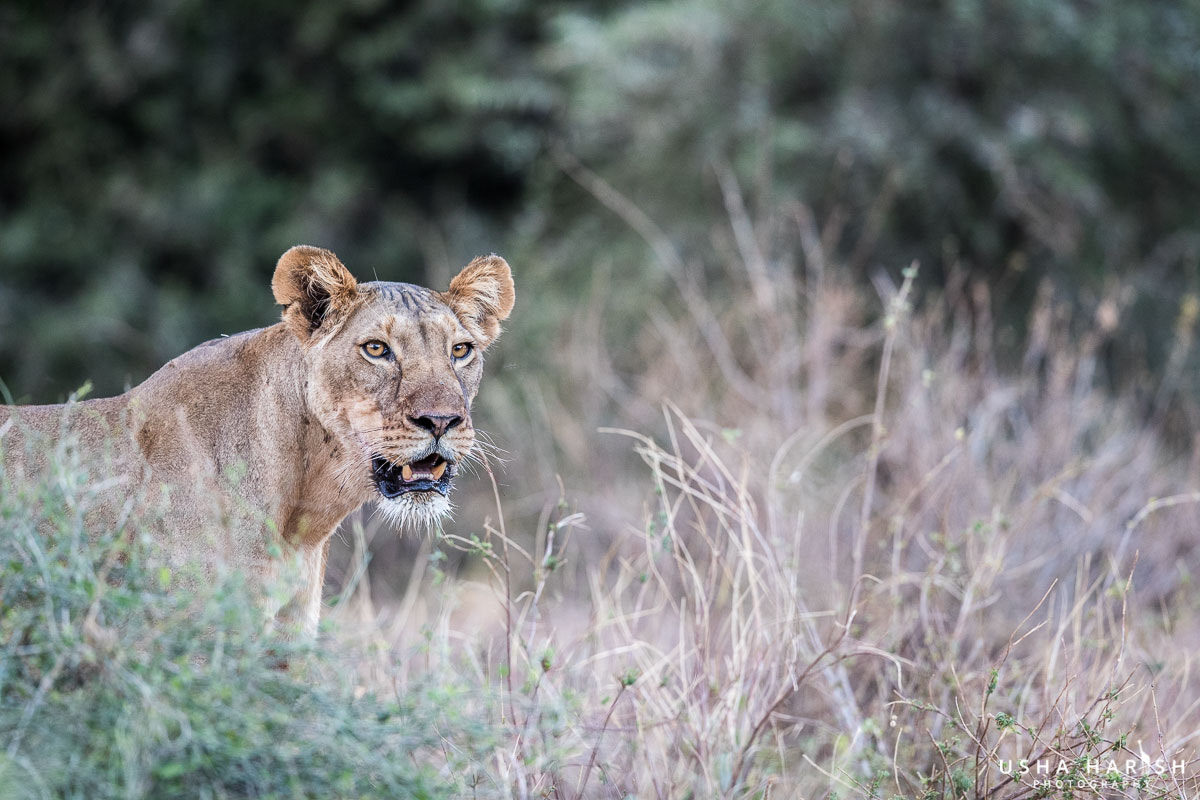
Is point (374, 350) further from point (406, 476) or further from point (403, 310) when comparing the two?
point (406, 476)

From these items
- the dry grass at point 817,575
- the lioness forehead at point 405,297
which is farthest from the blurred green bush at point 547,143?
the lioness forehead at point 405,297

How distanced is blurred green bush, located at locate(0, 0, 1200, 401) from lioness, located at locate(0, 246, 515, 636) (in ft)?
19.8

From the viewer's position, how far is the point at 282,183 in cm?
1388

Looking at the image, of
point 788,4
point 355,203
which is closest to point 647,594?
point 788,4

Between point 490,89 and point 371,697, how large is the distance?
1003 centimetres

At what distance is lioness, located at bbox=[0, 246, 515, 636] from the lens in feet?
11.6

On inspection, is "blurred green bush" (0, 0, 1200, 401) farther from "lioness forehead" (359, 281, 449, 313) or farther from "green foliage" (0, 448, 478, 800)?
"green foliage" (0, 448, 478, 800)

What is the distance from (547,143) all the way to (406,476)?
920 centimetres

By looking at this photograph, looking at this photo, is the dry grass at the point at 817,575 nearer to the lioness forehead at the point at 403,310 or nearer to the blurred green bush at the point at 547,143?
the lioness forehead at the point at 403,310

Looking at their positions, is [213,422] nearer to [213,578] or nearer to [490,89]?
[213,578]

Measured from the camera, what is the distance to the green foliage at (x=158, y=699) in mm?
2580

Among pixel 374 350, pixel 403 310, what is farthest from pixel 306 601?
pixel 403 310

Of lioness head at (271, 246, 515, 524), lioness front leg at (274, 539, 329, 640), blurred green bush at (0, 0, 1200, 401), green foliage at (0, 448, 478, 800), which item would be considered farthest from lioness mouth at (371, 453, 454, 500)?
blurred green bush at (0, 0, 1200, 401)

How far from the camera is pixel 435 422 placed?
11.7ft
